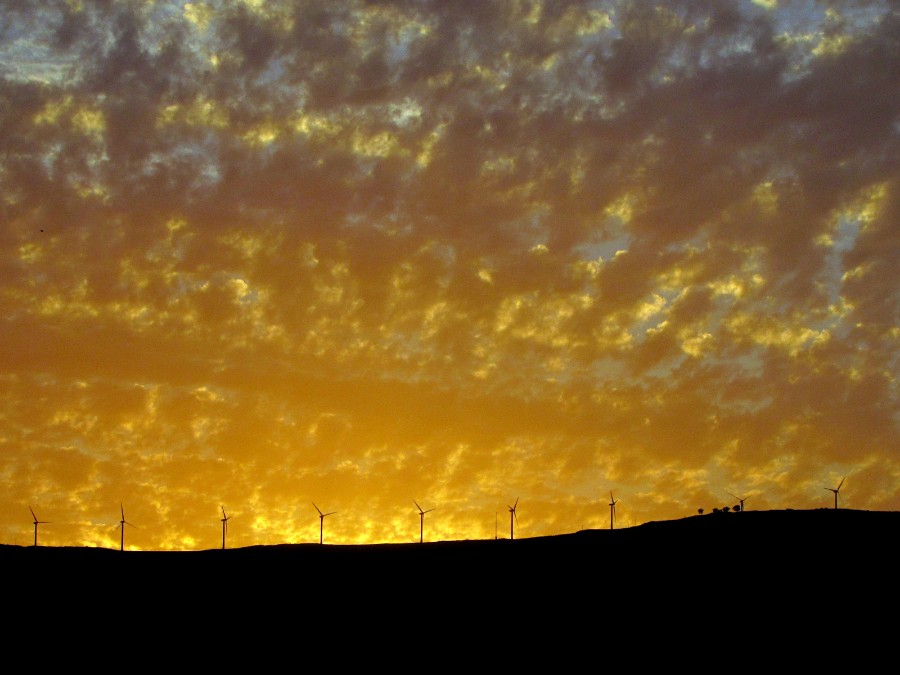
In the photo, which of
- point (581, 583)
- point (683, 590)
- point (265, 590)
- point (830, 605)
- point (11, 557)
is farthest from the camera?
point (11, 557)

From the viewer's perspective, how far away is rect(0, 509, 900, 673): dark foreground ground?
88.5m

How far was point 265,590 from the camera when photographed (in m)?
112

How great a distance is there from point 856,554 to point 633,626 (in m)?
20.8

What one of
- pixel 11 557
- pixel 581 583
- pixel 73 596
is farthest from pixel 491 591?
pixel 11 557

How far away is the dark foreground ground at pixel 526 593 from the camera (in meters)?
88.5

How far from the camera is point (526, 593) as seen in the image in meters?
103

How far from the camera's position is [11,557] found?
409ft

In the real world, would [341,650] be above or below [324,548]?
below

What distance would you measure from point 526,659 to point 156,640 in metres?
33.7

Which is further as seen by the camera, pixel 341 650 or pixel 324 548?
pixel 324 548

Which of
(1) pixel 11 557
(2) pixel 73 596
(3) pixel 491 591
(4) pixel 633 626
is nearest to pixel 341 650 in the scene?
(3) pixel 491 591

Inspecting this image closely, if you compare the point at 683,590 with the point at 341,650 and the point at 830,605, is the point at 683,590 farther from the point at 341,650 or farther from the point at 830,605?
the point at 341,650

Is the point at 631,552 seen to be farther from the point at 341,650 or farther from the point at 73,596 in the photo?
the point at 73,596

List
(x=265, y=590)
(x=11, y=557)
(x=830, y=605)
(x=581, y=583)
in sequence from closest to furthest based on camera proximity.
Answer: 1. (x=830, y=605)
2. (x=581, y=583)
3. (x=265, y=590)
4. (x=11, y=557)
